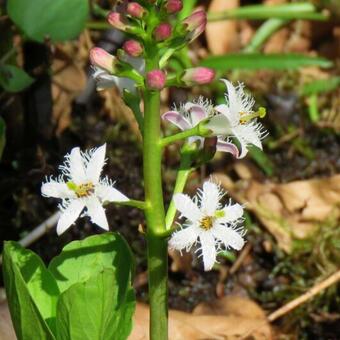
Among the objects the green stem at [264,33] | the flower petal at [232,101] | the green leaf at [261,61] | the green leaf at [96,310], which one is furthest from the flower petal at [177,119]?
the green stem at [264,33]

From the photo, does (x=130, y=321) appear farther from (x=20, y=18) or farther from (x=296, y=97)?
(x=296, y=97)

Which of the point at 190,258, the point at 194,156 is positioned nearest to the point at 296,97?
the point at 190,258

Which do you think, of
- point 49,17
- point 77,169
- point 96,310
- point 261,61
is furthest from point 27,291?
point 261,61

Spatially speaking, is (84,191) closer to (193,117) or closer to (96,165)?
(96,165)

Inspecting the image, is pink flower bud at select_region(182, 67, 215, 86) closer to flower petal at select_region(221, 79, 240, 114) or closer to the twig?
flower petal at select_region(221, 79, 240, 114)

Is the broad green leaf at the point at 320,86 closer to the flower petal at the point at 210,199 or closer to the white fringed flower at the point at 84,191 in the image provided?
the flower petal at the point at 210,199
